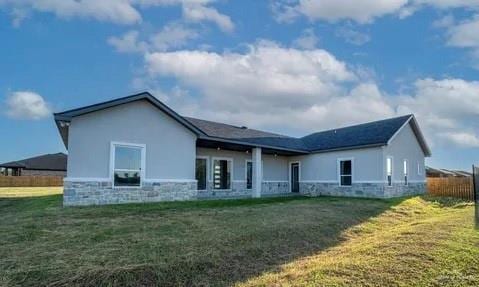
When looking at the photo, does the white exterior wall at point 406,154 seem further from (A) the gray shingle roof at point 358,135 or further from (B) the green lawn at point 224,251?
(B) the green lawn at point 224,251

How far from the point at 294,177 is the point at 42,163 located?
1728 inches

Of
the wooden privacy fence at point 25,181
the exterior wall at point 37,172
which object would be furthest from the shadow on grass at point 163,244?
the exterior wall at point 37,172

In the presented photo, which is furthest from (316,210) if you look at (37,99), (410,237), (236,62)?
(37,99)

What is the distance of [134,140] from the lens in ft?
49.8

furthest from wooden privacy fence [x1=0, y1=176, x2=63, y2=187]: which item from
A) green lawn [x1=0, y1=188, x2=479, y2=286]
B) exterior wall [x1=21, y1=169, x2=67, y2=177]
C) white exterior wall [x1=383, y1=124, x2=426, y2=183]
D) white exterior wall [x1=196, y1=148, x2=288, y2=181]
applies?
white exterior wall [x1=383, y1=124, x2=426, y2=183]

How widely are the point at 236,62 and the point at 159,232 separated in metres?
12.9

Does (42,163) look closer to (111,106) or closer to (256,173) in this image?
(256,173)

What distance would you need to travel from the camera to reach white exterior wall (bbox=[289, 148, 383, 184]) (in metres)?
20.4

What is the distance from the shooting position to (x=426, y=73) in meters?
19.2

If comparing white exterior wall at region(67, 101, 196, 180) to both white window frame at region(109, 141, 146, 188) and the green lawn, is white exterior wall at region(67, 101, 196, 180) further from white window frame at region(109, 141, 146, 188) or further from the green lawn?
the green lawn

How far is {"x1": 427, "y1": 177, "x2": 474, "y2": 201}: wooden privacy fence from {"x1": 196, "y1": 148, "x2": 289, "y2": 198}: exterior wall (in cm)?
977

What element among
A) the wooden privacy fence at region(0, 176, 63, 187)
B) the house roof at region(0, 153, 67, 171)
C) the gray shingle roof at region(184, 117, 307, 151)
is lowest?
the wooden privacy fence at region(0, 176, 63, 187)

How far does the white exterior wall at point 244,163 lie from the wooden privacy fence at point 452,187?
985cm

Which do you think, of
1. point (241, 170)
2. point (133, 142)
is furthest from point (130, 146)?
point (241, 170)
